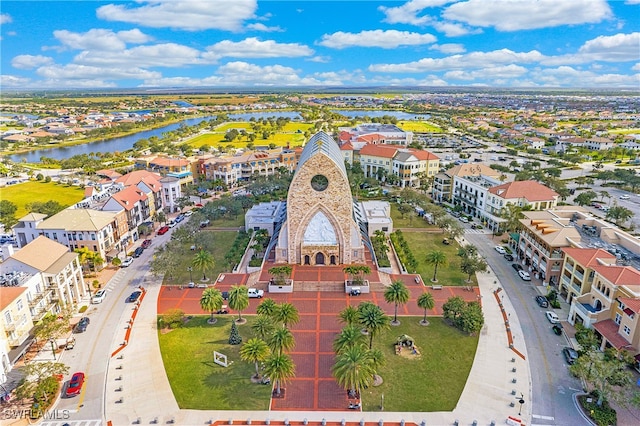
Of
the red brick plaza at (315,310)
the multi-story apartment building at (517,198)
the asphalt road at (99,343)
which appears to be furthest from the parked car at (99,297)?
the multi-story apartment building at (517,198)

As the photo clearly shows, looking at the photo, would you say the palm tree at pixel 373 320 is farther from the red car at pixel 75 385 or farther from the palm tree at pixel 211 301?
the red car at pixel 75 385

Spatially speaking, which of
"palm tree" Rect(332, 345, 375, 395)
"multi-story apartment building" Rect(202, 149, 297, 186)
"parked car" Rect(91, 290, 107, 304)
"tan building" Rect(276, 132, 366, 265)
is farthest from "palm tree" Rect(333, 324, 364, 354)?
"multi-story apartment building" Rect(202, 149, 297, 186)

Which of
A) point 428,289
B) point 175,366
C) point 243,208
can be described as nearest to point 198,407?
point 175,366

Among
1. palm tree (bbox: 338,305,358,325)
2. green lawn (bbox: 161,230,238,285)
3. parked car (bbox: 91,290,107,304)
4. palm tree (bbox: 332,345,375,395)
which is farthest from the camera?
green lawn (bbox: 161,230,238,285)

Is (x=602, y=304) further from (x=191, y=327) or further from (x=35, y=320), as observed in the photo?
(x=35, y=320)

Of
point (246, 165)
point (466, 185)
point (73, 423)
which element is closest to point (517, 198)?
point (466, 185)

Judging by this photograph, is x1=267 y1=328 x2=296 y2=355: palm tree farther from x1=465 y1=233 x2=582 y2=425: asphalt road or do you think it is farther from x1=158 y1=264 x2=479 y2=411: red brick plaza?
x1=465 y1=233 x2=582 y2=425: asphalt road

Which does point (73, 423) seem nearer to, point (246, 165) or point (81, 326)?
point (81, 326)
